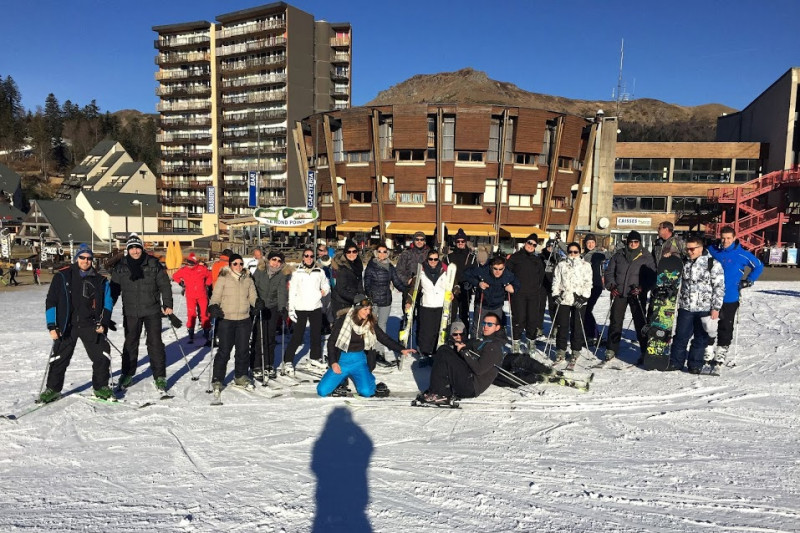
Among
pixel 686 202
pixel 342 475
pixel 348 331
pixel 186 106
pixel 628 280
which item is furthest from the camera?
pixel 186 106

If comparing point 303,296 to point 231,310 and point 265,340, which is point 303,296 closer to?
point 265,340

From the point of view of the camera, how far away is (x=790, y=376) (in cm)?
713

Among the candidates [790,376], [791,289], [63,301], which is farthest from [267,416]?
[791,289]

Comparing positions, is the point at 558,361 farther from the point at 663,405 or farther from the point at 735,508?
the point at 735,508

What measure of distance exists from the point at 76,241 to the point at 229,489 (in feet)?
219

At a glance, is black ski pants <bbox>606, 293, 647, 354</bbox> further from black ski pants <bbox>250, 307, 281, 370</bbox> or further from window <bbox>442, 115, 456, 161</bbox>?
window <bbox>442, 115, 456, 161</bbox>

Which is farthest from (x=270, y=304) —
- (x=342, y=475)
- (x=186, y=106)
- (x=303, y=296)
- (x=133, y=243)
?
(x=186, y=106)

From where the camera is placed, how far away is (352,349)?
20.0 feet

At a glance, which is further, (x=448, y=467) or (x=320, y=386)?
(x=320, y=386)

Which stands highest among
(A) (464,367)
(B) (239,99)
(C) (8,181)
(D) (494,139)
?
(B) (239,99)

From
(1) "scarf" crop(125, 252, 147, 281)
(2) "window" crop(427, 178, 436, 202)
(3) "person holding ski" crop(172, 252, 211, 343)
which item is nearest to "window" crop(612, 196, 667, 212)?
(2) "window" crop(427, 178, 436, 202)

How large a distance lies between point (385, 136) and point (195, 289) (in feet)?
91.7

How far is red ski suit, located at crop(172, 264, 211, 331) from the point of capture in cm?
943

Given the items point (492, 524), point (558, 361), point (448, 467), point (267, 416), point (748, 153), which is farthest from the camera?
point (748, 153)
